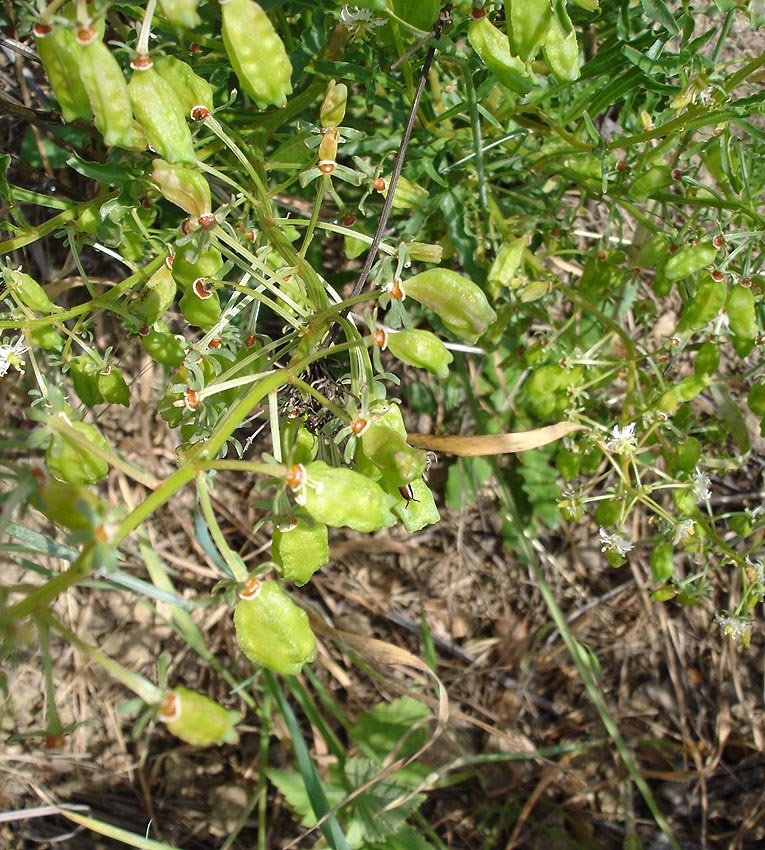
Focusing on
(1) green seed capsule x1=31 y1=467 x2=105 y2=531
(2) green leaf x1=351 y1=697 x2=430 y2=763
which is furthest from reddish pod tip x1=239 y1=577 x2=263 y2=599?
(2) green leaf x1=351 y1=697 x2=430 y2=763

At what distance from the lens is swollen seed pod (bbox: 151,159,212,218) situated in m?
1.28

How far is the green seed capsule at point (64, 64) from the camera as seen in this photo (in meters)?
1.20

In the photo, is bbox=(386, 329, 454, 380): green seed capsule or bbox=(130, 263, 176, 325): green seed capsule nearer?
bbox=(386, 329, 454, 380): green seed capsule

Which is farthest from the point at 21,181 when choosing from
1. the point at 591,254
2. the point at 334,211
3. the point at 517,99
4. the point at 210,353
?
the point at 591,254

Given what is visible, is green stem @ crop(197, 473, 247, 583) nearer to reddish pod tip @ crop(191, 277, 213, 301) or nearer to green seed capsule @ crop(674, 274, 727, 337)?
reddish pod tip @ crop(191, 277, 213, 301)

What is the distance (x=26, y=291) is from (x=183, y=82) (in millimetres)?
534

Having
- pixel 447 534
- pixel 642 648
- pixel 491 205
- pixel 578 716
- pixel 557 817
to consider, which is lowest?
pixel 557 817

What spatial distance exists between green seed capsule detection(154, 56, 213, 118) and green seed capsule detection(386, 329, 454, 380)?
561 millimetres

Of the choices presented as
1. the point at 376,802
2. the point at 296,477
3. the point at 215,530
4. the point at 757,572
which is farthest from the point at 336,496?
the point at 376,802

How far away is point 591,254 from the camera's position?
2164 millimetres

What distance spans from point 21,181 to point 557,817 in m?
2.87

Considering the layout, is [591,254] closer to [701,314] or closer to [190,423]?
[701,314]

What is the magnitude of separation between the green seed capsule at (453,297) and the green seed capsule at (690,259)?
0.57 metres

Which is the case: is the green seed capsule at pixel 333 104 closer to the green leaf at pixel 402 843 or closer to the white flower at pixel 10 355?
A: the white flower at pixel 10 355
